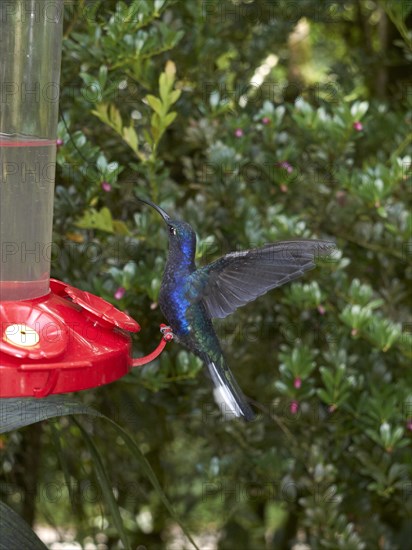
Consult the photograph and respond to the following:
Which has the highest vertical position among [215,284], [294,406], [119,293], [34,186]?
[34,186]

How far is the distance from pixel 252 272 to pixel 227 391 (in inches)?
12.7

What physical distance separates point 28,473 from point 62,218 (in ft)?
3.60

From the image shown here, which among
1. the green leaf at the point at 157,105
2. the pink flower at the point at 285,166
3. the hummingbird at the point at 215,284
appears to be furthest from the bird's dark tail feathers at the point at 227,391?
the pink flower at the point at 285,166

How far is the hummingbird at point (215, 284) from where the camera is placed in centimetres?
Result: 181

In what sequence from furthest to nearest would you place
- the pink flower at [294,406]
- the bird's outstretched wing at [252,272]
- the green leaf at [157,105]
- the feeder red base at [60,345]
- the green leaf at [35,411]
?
the pink flower at [294,406] → the green leaf at [157,105] → the green leaf at [35,411] → the bird's outstretched wing at [252,272] → the feeder red base at [60,345]

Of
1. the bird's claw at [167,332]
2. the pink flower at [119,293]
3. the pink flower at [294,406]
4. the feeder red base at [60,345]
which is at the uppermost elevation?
the feeder red base at [60,345]

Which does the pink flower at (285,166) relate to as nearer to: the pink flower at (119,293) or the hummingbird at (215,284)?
the pink flower at (119,293)

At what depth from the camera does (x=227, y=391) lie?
80.7 inches

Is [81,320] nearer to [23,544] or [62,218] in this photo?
[23,544]

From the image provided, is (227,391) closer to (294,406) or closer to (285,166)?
(294,406)

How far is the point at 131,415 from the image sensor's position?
3.13 meters

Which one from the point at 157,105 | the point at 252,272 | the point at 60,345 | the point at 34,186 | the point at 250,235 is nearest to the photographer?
the point at 60,345

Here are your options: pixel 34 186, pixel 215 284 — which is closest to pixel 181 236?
pixel 215 284

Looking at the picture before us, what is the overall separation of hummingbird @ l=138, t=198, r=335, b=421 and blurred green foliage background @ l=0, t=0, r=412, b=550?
1.17 ft
